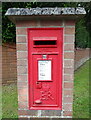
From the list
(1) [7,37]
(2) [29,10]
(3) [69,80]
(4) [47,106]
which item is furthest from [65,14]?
(1) [7,37]

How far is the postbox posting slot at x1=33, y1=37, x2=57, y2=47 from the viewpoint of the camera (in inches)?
90.6

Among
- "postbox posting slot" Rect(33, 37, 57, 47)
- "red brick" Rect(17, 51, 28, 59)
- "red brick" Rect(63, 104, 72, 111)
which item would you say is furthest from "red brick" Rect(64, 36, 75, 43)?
"red brick" Rect(63, 104, 72, 111)

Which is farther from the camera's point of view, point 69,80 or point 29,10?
point 69,80

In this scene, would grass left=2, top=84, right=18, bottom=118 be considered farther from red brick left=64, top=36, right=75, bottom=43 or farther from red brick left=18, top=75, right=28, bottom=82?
red brick left=64, top=36, right=75, bottom=43

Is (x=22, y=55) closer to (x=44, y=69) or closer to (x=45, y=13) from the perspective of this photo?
(x=44, y=69)

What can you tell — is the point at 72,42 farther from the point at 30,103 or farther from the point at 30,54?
the point at 30,103

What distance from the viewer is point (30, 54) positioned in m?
2.38

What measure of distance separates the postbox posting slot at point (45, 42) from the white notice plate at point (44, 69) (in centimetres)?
23

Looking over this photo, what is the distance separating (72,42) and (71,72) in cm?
43

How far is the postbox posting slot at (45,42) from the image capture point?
230cm

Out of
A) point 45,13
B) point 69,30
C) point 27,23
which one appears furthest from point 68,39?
point 27,23

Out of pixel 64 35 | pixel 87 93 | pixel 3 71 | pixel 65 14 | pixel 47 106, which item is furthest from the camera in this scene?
pixel 3 71

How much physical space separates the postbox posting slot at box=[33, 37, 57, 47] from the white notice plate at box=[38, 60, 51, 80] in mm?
232

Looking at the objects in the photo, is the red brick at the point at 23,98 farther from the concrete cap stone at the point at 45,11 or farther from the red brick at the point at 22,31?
the concrete cap stone at the point at 45,11
